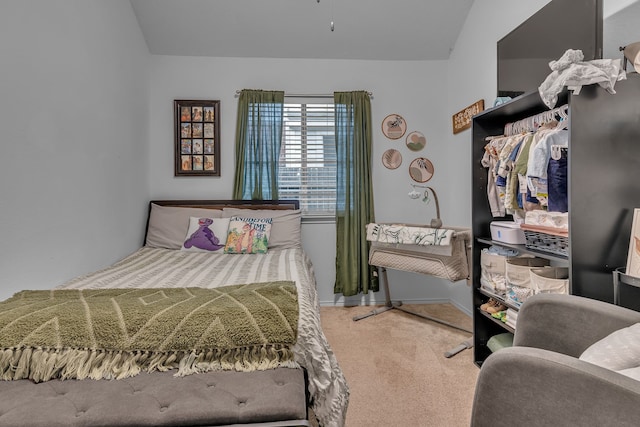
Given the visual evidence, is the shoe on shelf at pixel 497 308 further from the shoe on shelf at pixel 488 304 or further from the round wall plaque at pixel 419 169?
the round wall plaque at pixel 419 169

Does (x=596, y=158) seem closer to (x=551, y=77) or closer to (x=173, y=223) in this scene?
(x=551, y=77)

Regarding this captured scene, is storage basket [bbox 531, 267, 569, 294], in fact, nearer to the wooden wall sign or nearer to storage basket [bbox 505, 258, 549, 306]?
storage basket [bbox 505, 258, 549, 306]

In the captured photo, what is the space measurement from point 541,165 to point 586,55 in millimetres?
581

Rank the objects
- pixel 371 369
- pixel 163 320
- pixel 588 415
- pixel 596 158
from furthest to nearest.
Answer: pixel 371 369
pixel 596 158
pixel 163 320
pixel 588 415

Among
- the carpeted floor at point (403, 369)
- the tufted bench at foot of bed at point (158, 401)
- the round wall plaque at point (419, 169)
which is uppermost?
the round wall plaque at point (419, 169)

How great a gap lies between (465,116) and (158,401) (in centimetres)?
301

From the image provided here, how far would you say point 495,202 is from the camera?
214 centimetres

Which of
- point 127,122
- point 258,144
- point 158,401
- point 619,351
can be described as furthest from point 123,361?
point 258,144

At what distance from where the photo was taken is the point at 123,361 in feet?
3.68

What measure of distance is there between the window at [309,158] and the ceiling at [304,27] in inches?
22.0

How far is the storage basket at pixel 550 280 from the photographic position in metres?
1.60

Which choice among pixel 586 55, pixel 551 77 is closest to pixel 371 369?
pixel 551 77

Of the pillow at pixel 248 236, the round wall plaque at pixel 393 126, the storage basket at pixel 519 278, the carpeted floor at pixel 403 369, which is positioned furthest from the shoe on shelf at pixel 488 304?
the round wall plaque at pixel 393 126

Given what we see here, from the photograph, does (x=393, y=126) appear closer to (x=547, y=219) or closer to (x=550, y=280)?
(x=547, y=219)
